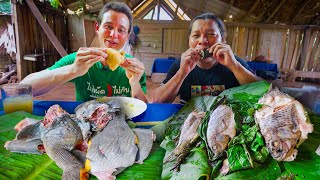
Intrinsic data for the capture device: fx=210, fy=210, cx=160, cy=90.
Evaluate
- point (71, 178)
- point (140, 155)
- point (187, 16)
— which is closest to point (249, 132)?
point (140, 155)

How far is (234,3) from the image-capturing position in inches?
62.6

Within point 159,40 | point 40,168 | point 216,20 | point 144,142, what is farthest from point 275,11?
point 40,168

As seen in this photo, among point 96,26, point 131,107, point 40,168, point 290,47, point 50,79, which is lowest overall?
point 40,168

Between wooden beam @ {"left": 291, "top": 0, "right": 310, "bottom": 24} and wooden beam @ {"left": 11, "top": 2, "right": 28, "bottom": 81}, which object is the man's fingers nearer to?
wooden beam @ {"left": 11, "top": 2, "right": 28, "bottom": 81}

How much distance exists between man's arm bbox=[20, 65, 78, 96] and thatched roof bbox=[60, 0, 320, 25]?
469 millimetres

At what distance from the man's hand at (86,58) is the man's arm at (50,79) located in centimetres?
5

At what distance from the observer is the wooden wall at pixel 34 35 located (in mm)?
1512

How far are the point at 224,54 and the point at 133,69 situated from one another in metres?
0.63

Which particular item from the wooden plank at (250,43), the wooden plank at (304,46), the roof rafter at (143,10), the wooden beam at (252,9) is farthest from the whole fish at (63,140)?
the wooden plank at (304,46)

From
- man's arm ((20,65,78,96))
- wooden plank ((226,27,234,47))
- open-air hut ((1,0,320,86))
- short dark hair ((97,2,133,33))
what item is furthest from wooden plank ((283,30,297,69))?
man's arm ((20,65,78,96))

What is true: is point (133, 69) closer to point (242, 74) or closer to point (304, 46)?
point (242, 74)

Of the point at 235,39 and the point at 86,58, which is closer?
the point at 86,58

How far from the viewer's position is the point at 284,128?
77 cm

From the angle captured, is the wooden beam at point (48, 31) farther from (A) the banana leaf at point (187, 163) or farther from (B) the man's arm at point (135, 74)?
(A) the banana leaf at point (187, 163)
